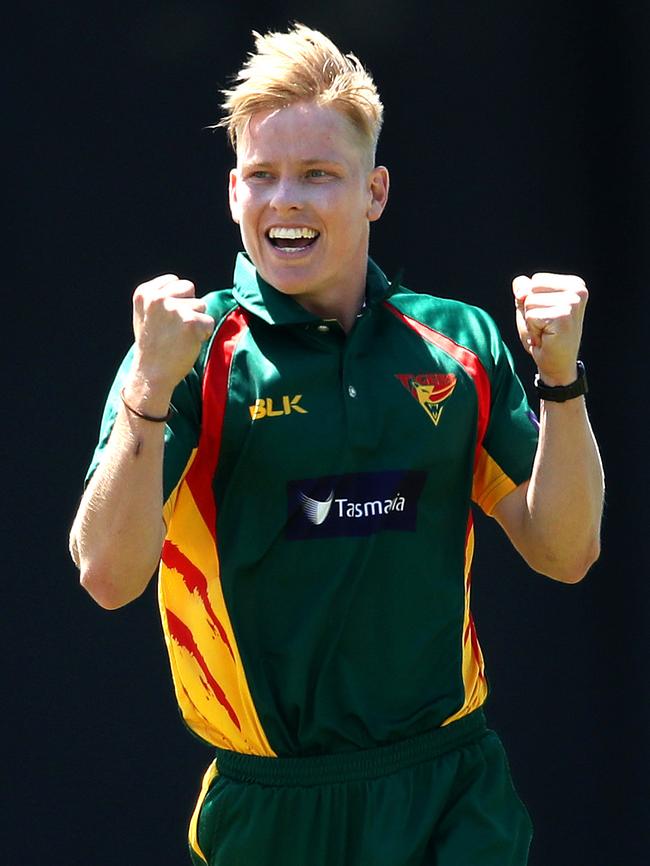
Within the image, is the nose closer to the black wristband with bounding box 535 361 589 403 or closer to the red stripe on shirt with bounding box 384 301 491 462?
the red stripe on shirt with bounding box 384 301 491 462

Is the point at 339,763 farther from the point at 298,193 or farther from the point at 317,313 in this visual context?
the point at 298,193

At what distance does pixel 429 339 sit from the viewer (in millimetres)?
3119

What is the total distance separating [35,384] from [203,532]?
3.99ft

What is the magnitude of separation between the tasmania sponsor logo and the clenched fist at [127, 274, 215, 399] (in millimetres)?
347

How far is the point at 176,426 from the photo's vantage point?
285 cm

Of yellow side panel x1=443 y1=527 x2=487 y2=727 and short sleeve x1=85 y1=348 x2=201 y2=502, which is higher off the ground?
short sleeve x1=85 y1=348 x2=201 y2=502

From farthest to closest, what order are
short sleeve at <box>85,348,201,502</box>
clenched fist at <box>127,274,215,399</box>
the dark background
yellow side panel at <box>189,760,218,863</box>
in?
the dark background < yellow side panel at <box>189,760,218,863</box> < short sleeve at <box>85,348,201,502</box> < clenched fist at <box>127,274,215,399</box>

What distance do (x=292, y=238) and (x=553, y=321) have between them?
474 mm

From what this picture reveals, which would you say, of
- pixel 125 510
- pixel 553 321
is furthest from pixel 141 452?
pixel 553 321

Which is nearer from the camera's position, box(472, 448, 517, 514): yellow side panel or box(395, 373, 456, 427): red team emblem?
box(395, 373, 456, 427): red team emblem

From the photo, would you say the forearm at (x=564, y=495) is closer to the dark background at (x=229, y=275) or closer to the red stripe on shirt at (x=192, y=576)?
the red stripe on shirt at (x=192, y=576)

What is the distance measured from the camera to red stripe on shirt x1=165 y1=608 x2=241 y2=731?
2.99m

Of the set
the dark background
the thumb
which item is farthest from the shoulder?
the dark background

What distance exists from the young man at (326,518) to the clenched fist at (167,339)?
16cm
